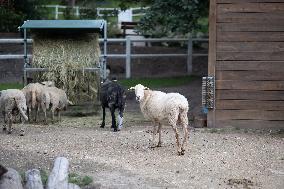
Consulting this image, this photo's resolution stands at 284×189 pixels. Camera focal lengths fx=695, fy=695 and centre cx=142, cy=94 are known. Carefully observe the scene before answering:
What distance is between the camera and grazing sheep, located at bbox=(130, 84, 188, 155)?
1149 centimetres

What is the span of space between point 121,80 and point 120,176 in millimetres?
12827

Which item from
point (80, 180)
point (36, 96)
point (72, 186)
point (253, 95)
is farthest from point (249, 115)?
point (72, 186)

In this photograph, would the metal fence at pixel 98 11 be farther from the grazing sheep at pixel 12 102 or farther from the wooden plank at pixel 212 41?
the grazing sheep at pixel 12 102

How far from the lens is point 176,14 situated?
1972cm

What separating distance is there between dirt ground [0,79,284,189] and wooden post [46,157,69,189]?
21.5 inches

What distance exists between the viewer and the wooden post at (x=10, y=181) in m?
8.41

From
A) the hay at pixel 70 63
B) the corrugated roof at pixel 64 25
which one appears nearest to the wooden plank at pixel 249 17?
the corrugated roof at pixel 64 25

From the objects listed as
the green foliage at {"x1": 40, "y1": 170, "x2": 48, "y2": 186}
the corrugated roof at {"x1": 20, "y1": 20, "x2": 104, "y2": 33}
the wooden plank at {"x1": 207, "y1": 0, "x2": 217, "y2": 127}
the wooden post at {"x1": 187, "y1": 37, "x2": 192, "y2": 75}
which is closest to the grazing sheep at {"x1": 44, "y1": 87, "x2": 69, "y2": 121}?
the corrugated roof at {"x1": 20, "y1": 20, "x2": 104, "y2": 33}

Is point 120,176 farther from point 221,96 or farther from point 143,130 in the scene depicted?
point 221,96

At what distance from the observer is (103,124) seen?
47.8 feet

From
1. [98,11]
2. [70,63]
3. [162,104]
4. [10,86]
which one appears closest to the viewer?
[162,104]

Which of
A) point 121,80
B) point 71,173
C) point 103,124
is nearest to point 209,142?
point 103,124

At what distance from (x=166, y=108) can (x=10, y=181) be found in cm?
384

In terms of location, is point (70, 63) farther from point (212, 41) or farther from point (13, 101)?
point (212, 41)
